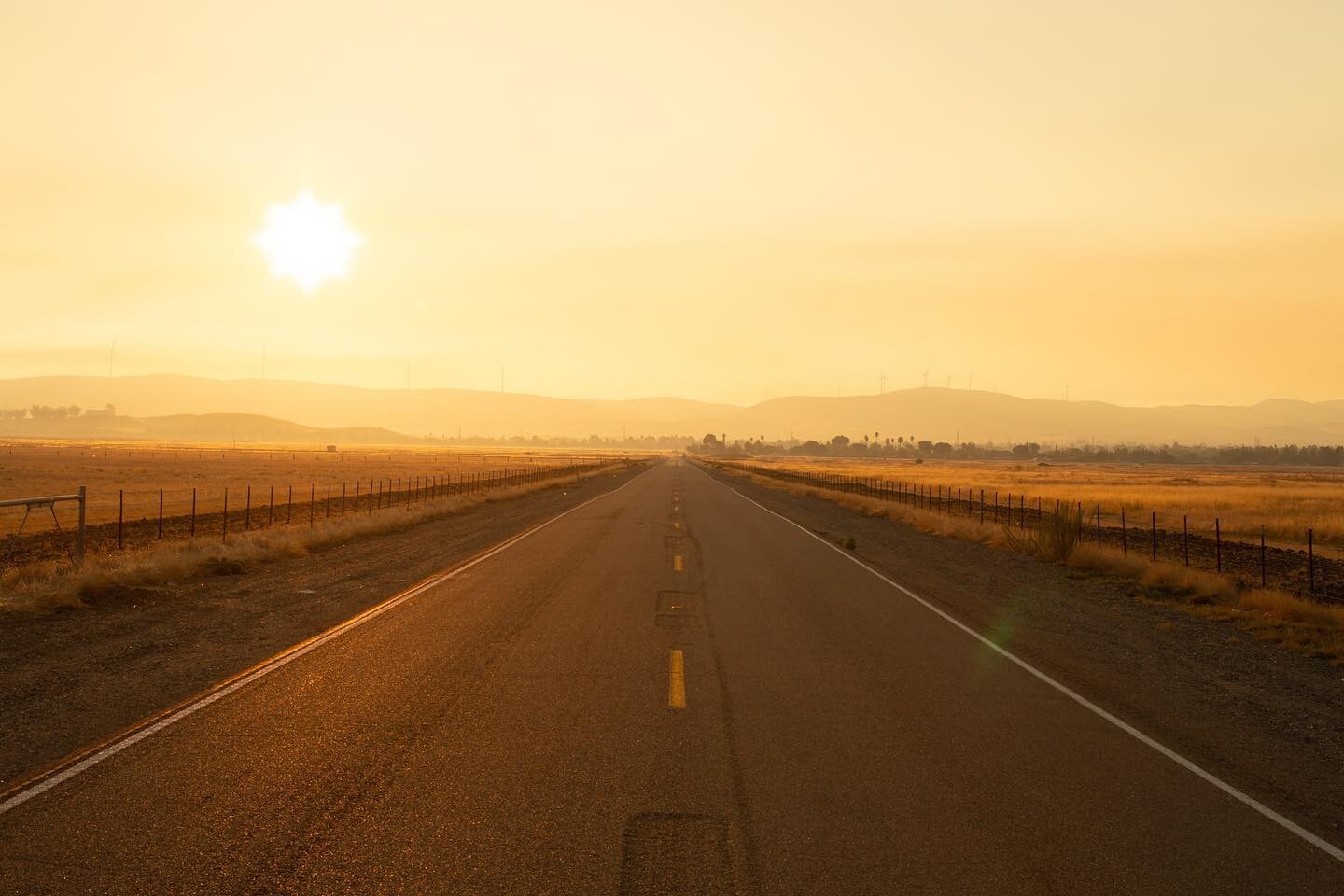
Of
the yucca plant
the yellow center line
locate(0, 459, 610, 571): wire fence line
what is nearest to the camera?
the yellow center line

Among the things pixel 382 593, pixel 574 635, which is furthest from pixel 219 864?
pixel 382 593

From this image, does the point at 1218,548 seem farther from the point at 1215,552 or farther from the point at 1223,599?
the point at 1215,552

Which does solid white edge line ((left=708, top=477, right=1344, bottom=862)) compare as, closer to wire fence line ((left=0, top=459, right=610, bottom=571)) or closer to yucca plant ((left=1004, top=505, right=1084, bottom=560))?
yucca plant ((left=1004, top=505, right=1084, bottom=560))

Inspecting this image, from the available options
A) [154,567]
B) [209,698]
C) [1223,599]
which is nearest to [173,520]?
[154,567]

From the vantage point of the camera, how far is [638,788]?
592 cm

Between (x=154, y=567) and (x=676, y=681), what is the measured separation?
1168 centimetres

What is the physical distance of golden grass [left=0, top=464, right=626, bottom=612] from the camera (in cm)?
1304

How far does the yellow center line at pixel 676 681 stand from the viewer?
321 inches

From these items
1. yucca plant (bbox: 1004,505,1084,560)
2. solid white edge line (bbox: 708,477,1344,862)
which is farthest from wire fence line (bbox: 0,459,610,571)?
yucca plant (bbox: 1004,505,1084,560)

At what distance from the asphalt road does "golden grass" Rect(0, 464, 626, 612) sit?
5.85m

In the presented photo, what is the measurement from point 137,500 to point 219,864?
51.1 m

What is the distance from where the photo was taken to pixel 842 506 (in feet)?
153

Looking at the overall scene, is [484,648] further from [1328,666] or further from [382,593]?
[1328,666]

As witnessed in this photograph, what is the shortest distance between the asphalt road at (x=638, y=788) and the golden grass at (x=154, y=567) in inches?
230
